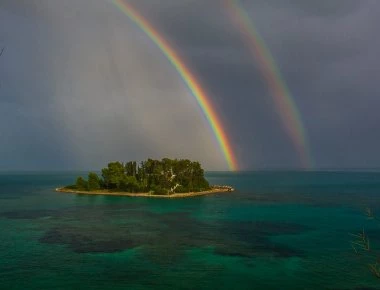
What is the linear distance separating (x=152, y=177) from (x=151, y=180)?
4.93 feet

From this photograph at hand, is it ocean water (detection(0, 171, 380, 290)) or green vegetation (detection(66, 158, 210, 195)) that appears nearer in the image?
ocean water (detection(0, 171, 380, 290))

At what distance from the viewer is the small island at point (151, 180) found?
15112 centimetres

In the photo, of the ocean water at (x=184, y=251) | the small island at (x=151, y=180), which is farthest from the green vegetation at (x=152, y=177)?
the ocean water at (x=184, y=251)

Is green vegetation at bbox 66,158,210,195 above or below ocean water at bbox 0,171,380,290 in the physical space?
above

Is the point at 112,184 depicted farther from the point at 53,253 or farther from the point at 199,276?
the point at 199,276

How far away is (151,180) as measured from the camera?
511 ft

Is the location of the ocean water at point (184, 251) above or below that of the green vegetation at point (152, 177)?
below

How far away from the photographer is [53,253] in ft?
168

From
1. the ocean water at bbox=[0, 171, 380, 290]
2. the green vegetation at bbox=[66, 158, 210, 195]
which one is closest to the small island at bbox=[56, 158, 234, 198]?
the green vegetation at bbox=[66, 158, 210, 195]

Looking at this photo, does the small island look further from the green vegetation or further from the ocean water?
the ocean water

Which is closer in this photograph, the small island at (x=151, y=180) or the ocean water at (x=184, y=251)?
the ocean water at (x=184, y=251)

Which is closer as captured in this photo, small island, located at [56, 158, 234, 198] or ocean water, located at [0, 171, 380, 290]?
ocean water, located at [0, 171, 380, 290]

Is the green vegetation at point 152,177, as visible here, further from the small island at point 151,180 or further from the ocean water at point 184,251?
the ocean water at point 184,251

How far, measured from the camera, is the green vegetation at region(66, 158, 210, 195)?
15188 cm
